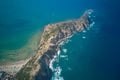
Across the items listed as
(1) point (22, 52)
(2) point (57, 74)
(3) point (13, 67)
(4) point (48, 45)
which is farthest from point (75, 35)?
(3) point (13, 67)

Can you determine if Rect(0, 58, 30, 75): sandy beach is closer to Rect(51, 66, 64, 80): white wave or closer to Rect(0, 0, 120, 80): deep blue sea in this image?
Rect(0, 0, 120, 80): deep blue sea

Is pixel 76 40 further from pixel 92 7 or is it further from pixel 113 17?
pixel 92 7

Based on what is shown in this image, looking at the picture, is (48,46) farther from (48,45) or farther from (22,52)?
(22,52)

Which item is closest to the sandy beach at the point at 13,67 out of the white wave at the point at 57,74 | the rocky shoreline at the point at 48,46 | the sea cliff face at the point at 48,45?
the rocky shoreline at the point at 48,46

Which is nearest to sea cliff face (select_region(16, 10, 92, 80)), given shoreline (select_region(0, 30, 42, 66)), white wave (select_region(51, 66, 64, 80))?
white wave (select_region(51, 66, 64, 80))

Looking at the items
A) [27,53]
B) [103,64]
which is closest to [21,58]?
[27,53]
